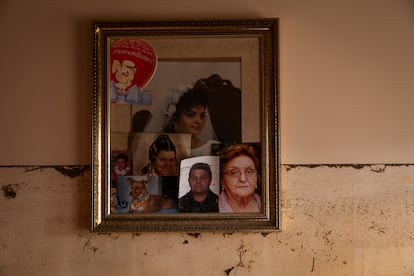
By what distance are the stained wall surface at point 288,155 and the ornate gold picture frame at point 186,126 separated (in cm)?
5

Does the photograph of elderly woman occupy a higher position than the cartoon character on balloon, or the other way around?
the cartoon character on balloon

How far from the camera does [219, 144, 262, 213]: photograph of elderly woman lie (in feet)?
5.25

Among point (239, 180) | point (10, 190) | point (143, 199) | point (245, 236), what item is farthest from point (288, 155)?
point (10, 190)

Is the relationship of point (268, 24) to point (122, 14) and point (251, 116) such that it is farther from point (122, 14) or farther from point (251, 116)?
point (122, 14)

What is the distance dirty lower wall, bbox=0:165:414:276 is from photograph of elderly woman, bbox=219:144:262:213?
10 cm

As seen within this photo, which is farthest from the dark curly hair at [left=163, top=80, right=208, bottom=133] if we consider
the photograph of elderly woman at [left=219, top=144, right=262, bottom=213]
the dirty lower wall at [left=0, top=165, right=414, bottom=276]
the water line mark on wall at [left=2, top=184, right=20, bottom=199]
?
the water line mark on wall at [left=2, top=184, right=20, bottom=199]

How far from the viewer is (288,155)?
63.8 inches

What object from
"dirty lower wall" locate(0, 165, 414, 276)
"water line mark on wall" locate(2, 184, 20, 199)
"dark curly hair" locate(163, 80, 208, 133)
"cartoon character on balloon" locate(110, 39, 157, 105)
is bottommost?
"dirty lower wall" locate(0, 165, 414, 276)

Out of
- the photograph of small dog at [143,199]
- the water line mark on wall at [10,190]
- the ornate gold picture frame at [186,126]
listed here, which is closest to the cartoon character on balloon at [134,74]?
the ornate gold picture frame at [186,126]

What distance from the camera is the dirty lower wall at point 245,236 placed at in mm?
1612

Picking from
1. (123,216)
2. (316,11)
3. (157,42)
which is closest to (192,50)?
(157,42)

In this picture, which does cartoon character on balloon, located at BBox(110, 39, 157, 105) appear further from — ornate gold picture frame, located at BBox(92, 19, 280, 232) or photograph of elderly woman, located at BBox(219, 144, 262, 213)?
photograph of elderly woman, located at BBox(219, 144, 262, 213)

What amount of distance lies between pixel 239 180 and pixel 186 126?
0.26m

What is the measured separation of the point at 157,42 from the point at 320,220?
838mm
